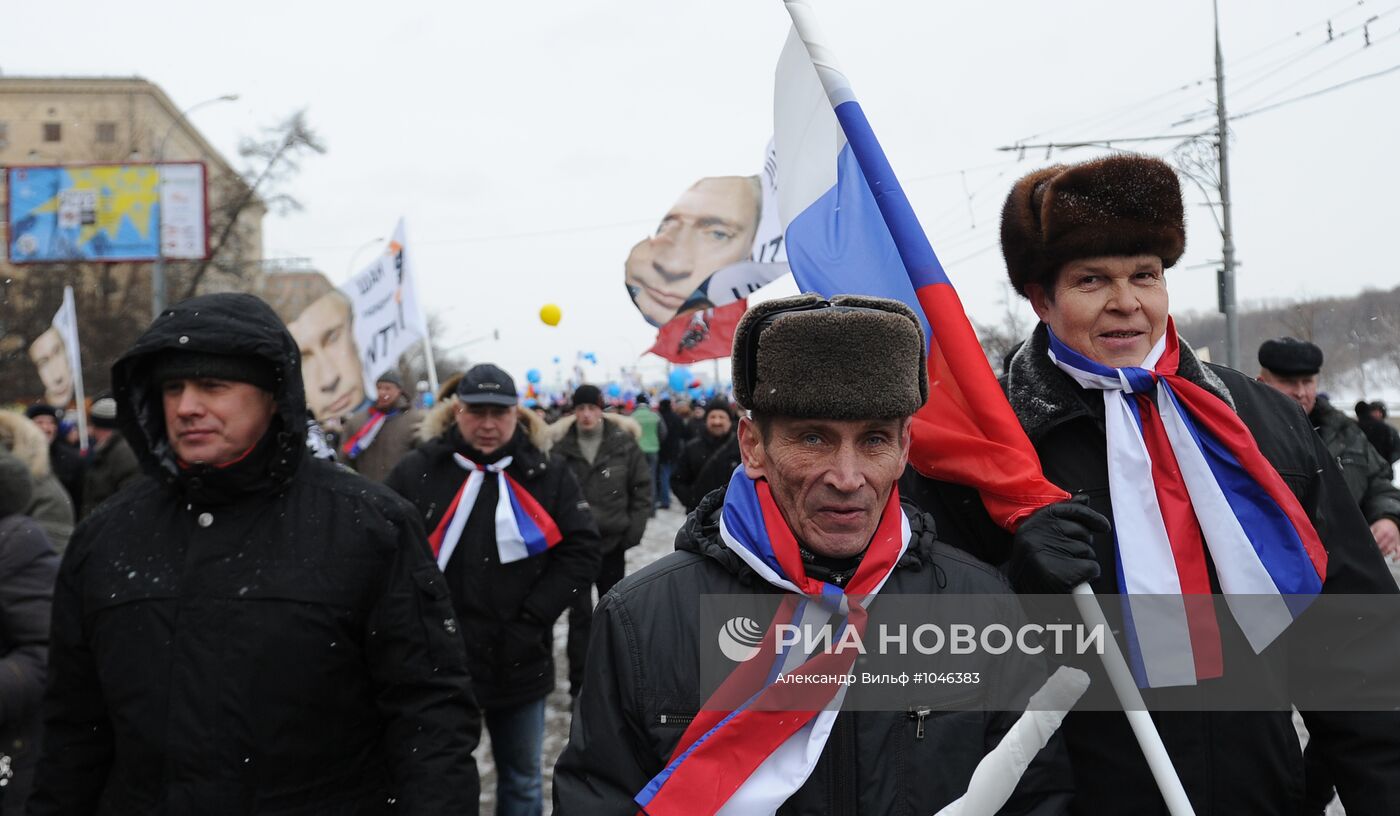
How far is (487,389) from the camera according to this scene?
4.55m

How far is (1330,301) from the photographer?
5129 millimetres

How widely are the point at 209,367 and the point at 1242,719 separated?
231cm

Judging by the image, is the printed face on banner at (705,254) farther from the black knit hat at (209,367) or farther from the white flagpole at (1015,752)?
the white flagpole at (1015,752)

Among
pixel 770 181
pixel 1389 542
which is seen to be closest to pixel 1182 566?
pixel 1389 542

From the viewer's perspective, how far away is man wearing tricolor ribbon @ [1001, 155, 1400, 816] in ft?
6.41

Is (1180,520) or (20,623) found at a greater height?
(1180,520)

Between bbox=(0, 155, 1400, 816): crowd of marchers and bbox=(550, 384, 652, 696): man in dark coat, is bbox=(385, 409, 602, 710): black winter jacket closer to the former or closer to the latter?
bbox=(0, 155, 1400, 816): crowd of marchers

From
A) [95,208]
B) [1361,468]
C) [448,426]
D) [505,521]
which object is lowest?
[505,521]

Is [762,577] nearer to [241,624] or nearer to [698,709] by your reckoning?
[698,709]

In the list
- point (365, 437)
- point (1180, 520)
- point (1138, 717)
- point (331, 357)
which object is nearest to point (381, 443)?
point (365, 437)

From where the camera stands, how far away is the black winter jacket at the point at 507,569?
4238 millimetres

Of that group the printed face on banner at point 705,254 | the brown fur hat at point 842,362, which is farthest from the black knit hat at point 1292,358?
the brown fur hat at point 842,362

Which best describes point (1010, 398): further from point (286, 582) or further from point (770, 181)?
point (770, 181)

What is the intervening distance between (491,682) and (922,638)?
9.27 ft
